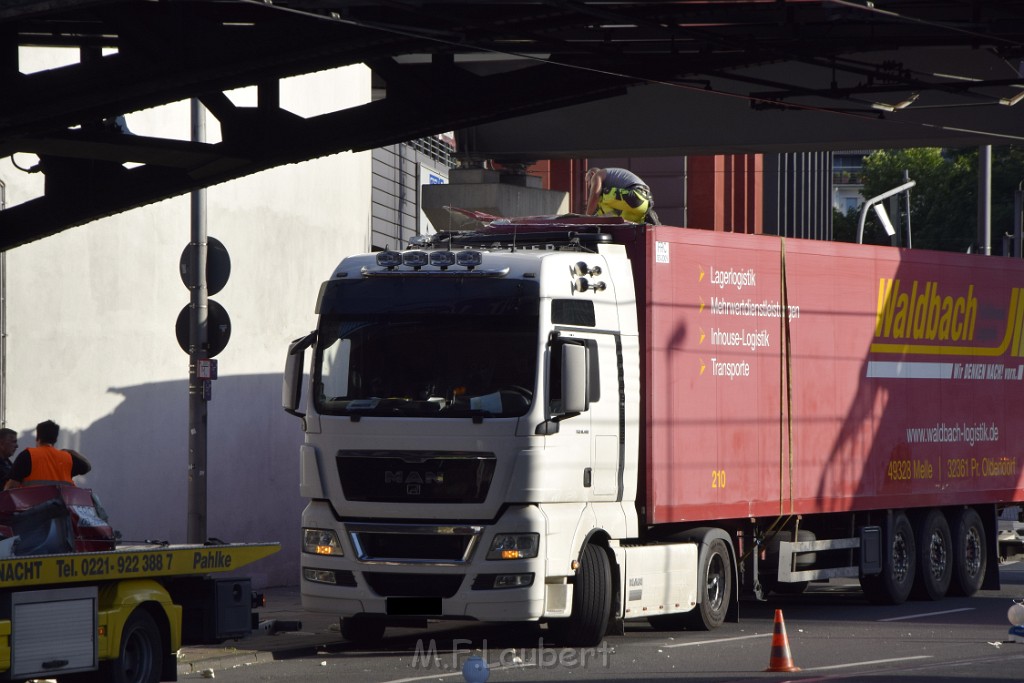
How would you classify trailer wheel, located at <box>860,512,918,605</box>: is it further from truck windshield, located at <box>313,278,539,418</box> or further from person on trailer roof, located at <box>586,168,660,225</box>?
truck windshield, located at <box>313,278,539,418</box>

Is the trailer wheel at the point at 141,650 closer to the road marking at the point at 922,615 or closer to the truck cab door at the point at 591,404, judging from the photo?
the truck cab door at the point at 591,404

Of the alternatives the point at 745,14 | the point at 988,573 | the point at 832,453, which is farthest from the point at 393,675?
the point at 988,573

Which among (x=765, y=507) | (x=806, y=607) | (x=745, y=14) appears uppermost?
(x=745, y=14)

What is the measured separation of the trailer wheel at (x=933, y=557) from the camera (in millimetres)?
20359

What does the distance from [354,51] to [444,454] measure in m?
3.28

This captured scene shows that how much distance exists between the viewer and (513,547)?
562 inches

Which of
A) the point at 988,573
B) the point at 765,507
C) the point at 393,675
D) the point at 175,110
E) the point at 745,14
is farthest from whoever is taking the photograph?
A: the point at 988,573

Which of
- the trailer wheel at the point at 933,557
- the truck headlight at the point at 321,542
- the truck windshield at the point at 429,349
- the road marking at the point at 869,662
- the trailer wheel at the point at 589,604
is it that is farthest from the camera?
the trailer wheel at the point at 933,557

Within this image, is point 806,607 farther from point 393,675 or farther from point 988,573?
point 393,675

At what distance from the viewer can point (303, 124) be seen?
47.9 ft

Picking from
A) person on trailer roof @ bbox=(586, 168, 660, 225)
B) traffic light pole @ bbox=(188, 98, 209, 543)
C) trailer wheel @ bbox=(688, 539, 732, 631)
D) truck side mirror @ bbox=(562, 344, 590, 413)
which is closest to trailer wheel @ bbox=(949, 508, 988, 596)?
trailer wheel @ bbox=(688, 539, 732, 631)

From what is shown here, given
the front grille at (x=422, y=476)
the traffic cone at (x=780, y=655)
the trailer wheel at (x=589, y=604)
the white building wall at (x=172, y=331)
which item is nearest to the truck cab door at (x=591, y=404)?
the trailer wheel at (x=589, y=604)

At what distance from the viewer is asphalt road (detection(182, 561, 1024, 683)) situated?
13.0 m

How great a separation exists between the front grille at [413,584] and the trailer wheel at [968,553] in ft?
29.1
